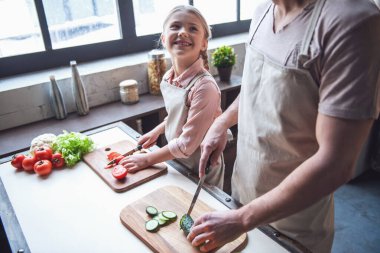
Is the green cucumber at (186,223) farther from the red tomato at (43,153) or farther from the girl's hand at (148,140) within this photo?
the red tomato at (43,153)

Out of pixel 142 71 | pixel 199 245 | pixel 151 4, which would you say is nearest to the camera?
pixel 199 245

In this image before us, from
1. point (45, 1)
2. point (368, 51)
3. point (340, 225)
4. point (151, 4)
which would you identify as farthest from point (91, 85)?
point (340, 225)

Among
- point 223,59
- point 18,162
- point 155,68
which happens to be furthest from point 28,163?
point 223,59

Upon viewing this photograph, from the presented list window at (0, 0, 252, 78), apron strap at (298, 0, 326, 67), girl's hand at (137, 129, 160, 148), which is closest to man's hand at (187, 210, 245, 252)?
apron strap at (298, 0, 326, 67)

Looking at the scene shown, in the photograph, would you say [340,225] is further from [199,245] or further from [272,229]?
[199,245]

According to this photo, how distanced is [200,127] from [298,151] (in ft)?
1.41

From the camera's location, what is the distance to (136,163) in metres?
1.15

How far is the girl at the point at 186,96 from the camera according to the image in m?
1.17

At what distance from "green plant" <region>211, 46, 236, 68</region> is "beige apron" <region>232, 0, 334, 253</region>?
1.10 meters

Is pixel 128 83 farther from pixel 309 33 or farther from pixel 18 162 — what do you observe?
Answer: pixel 309 33

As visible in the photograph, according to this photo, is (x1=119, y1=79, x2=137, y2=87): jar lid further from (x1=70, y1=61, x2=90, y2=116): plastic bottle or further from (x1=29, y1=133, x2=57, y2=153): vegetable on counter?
(x1=29, y1=133, x2=57, y2=153): vegetable on counter

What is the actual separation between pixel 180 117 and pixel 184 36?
0.31 meters

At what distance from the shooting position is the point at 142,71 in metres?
1.96

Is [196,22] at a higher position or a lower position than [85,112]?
higher
